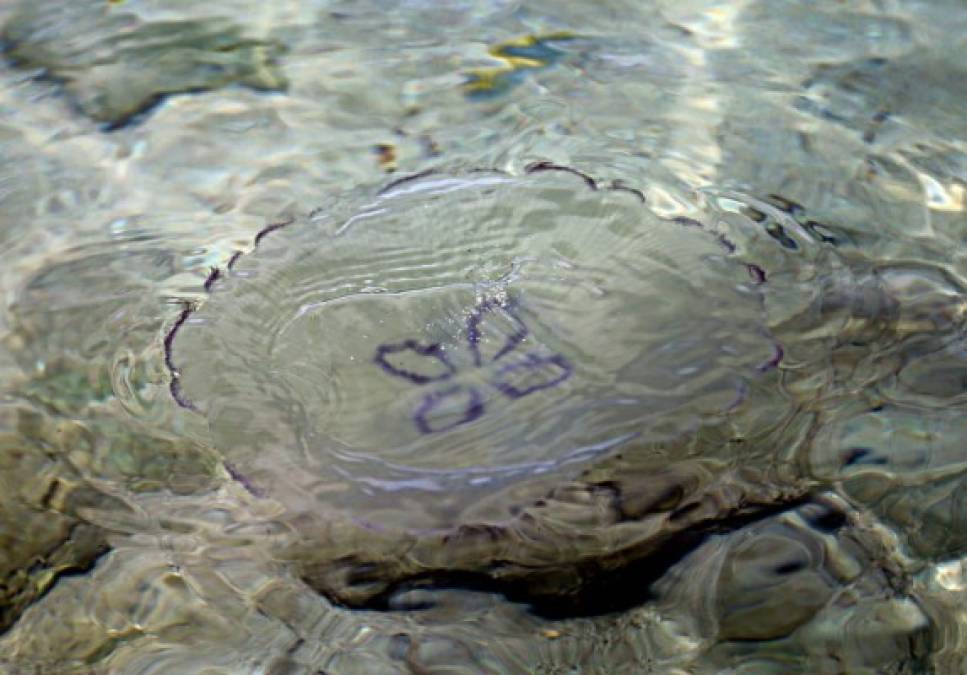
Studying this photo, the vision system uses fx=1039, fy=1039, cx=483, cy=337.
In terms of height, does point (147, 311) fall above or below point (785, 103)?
below

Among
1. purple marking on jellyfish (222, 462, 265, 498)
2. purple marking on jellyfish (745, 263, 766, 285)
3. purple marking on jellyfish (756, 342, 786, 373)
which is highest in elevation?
purple marking on jellyfish (745, 263, 766, 285)

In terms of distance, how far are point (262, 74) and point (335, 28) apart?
420mm

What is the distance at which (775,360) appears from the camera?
2.77 meters

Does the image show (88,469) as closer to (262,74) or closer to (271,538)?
(271,538)

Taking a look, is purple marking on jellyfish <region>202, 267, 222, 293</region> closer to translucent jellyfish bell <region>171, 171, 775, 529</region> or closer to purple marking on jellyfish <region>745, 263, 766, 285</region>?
translucent jellyfish bell <region>171, 171, 775, 529</region>

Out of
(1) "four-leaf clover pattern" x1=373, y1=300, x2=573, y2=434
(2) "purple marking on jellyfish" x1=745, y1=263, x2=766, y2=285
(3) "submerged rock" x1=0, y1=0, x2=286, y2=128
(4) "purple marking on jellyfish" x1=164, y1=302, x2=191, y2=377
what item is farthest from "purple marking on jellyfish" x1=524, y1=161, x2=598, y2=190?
(3) "submerged rock" x1=0, y1=0, x2=286, y2=128

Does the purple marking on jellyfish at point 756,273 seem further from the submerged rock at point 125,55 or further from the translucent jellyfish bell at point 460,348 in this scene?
the submerged rock at point 125,55

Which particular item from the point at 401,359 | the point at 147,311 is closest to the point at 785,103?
the point at 401,359

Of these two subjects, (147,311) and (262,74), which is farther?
(262,74)

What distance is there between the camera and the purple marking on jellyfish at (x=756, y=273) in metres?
2.99

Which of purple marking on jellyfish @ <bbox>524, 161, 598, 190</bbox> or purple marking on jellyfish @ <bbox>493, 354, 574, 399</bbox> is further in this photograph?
purple marking on jellyfish @ <bbox>524, 161, 598, 190</bbox>

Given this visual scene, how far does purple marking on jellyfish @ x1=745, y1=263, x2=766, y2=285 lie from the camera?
9.80 ft

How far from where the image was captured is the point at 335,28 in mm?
4438

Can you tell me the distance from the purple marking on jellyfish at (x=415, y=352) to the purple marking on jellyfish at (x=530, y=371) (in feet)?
0.42
